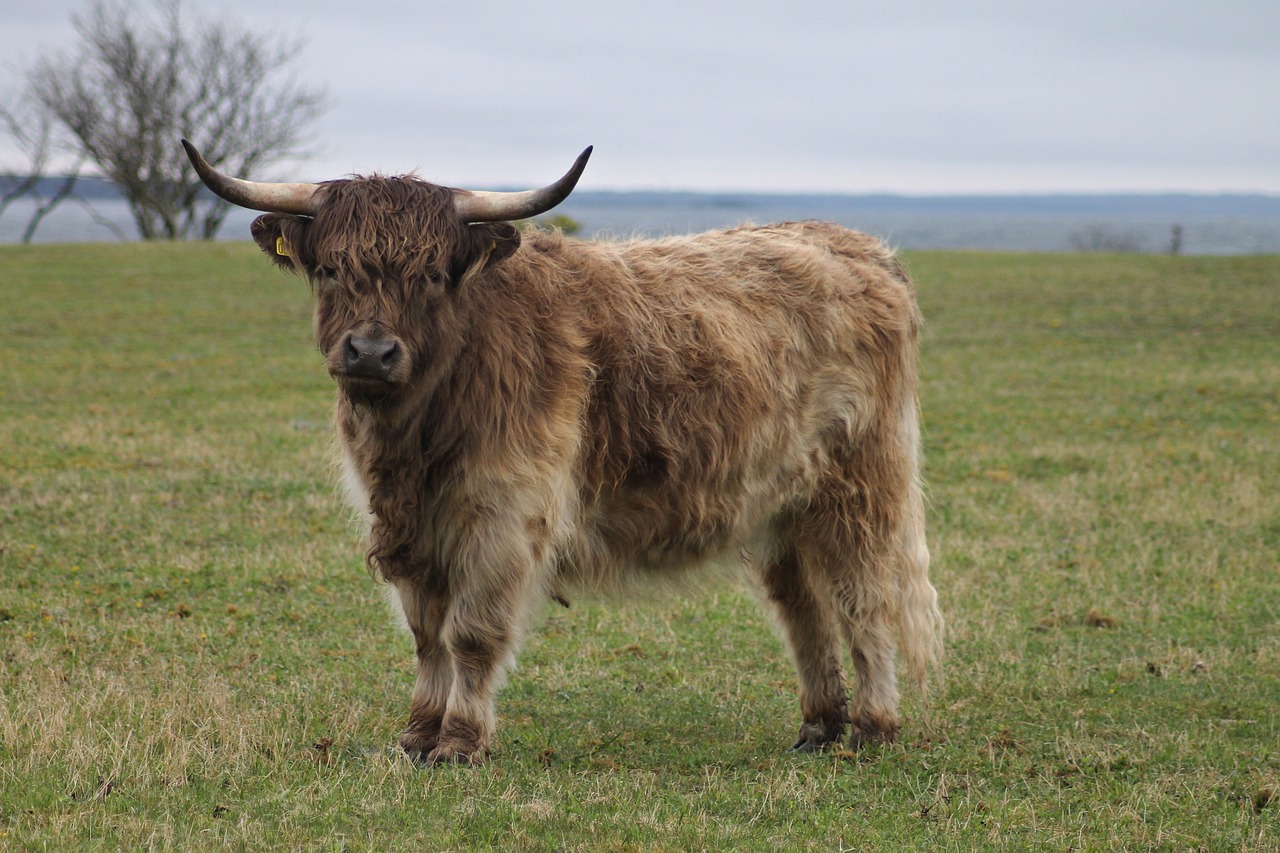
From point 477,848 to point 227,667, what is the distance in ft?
10.0

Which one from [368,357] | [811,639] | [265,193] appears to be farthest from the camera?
[811,639]

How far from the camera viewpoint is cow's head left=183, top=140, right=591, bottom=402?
4922 mm

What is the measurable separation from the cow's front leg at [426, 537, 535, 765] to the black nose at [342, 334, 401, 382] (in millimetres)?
843

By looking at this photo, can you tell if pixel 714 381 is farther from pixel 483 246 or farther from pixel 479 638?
pixel 479 638

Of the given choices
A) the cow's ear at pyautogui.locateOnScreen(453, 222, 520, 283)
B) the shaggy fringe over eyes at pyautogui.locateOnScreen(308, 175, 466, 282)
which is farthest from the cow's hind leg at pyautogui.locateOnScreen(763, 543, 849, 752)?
the shaggy fringe over eyes at pyautogui.locateOnScreen(308, 175, 466, 282)

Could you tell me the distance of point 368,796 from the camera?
15.4 ft

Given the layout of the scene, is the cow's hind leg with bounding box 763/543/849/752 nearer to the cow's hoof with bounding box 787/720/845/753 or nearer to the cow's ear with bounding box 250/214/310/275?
the cow's hoof with bounding box 787/720/845/753

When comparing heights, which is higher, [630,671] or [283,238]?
[283,238]

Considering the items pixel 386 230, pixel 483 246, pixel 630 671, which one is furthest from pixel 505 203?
pixel 630 671

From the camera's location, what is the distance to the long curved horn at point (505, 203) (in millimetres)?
5074

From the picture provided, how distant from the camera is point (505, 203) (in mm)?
5176

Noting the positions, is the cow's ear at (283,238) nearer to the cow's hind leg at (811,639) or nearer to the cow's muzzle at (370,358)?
the cow's muzzle at (370,358)

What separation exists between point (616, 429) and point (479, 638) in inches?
41.5

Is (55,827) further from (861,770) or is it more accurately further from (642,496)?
(861,770)
